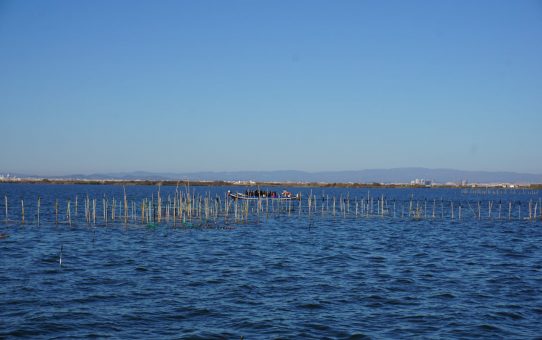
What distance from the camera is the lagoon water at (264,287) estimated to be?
15688 mm

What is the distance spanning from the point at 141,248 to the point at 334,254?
11.1 meters

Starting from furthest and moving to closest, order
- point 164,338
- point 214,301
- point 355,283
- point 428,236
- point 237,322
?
1. point 428,236
2. point 355,283
3. point 214,301
4. point 237,322
5. point 164,338

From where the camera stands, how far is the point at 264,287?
20906mm

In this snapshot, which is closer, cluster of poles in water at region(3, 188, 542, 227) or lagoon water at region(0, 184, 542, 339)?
lagoon water at region(0, 184, 542, 339)

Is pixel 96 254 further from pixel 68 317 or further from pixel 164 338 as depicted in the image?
pixel 164 338

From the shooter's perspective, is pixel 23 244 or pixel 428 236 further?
pixel 428 236

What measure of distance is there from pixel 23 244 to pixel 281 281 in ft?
59.2

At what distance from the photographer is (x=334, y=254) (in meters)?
30.8

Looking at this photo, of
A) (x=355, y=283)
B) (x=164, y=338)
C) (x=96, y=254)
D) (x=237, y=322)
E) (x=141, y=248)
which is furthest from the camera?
(x=141, y=248)

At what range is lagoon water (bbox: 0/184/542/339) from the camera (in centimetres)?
1569

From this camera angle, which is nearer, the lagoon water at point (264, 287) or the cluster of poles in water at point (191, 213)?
the lagoon water at point (264, 287)

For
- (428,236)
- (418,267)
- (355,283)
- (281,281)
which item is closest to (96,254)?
(281,281)

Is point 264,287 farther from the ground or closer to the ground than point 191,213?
closer to the ground

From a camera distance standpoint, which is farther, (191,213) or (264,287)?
(191,213)
